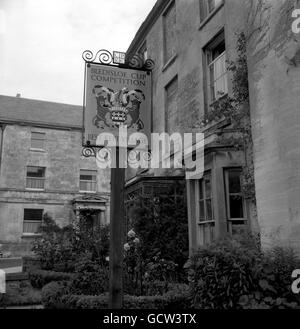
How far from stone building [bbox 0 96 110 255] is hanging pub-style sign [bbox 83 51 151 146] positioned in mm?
23122

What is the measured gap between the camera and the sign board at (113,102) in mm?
5266

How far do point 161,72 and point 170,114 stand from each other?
1.79 m

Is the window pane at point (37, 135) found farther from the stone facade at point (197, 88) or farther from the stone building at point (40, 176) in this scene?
the stone facade at point (197, 88)

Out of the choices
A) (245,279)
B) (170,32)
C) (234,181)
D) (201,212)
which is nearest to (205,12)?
(170,32)

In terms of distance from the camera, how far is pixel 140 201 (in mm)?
11984

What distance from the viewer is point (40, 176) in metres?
29.0

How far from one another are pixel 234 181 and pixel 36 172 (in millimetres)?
22563

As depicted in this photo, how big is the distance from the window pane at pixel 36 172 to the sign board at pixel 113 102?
80.7ft

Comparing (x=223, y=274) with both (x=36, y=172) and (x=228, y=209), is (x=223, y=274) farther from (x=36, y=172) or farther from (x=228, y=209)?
(x=36, y=172)

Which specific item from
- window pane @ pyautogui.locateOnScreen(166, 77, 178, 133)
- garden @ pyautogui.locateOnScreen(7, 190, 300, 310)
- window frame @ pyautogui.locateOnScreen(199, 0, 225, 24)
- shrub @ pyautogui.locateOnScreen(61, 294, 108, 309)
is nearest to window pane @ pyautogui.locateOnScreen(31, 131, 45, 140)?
garden @ pyautogui.locateOnScreen(7, 190, 300, 310)

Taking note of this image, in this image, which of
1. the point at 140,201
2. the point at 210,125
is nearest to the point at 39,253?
the point at 140,201

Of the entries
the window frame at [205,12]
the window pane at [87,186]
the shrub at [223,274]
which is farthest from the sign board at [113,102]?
the window pane at [87,186]

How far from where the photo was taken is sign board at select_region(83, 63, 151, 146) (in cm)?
527
